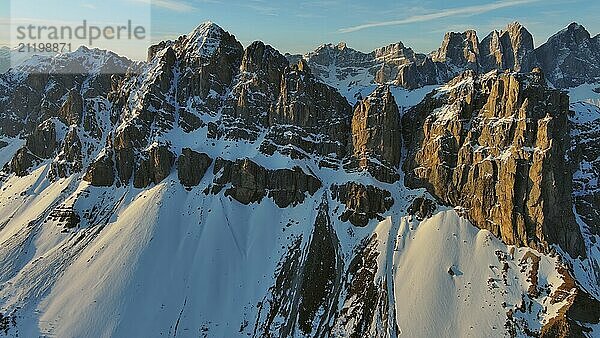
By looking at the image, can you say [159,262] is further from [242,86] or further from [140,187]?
[242,86]

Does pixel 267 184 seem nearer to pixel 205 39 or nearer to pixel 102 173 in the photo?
pixel 102 173

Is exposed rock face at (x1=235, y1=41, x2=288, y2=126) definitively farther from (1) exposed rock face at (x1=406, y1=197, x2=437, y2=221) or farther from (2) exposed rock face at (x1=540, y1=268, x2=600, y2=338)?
(2) exposed rock face at (x1=540, y1=268, x2=600, y2=338)

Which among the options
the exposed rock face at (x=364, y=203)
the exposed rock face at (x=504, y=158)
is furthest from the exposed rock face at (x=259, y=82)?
the exposed rock face at (x=504, y=158)

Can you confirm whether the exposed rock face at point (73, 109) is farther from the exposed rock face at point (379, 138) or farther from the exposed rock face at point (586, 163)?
the exposed rock face at point (586, 163)

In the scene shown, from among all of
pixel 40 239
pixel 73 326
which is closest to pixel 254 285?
pixel 73 326

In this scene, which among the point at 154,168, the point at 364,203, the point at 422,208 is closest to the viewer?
the point at 422,208

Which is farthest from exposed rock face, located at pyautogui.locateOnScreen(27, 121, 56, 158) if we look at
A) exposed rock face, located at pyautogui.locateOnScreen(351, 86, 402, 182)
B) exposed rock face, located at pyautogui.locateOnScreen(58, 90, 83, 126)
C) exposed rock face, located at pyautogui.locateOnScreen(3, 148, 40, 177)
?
exposed rock face, located at pyautogui.locateOnScreen(351, 86, 402, 182)

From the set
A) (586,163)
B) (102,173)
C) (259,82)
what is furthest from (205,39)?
(586,163)
